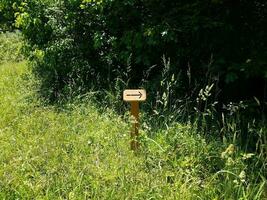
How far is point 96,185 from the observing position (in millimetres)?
3369

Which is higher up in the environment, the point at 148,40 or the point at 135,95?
the point at 148,40

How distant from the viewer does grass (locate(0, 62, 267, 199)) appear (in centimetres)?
329

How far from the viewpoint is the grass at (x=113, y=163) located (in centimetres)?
329

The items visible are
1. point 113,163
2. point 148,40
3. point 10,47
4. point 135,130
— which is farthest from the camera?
point 10,47

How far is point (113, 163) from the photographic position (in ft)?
12.1

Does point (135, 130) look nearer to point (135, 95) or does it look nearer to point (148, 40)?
point (135, 95)

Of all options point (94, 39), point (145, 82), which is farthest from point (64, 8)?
point (145, 82)

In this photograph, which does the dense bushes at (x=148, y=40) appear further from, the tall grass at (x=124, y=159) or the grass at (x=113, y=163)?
the grass at (x=113, y=163)

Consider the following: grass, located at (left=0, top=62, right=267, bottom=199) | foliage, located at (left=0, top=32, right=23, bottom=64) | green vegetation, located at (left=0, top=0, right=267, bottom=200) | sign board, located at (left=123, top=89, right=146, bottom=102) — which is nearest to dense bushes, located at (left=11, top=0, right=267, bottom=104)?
green vegetation, located at (left=0, top=0, right=267, bottom=200)

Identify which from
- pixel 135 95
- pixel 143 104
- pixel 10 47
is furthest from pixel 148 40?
pixel 10 47

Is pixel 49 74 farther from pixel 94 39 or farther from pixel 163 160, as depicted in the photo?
pixel 163 160

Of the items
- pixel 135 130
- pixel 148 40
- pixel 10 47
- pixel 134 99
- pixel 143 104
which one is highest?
pixel 148 40

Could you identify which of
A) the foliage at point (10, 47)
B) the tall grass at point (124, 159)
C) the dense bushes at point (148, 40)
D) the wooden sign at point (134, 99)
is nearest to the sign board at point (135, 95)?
the wooden sign at point (134, 99)

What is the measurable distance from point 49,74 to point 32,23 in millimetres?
751
